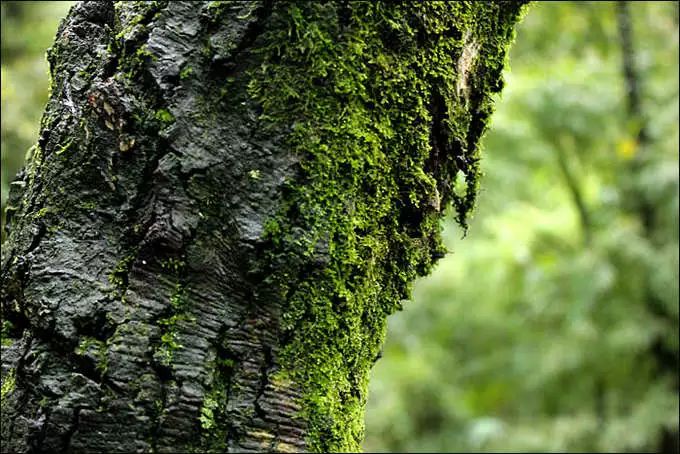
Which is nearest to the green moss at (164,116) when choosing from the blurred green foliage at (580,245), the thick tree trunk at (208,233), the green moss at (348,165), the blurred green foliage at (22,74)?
the thick tree trunk at (208,233)

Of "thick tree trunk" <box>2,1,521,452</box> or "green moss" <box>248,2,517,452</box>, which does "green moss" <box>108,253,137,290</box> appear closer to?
"thick tree trunk" <box>2,1,521,452</box>

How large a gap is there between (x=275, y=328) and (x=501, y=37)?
80 cm

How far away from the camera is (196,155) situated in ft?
3.65

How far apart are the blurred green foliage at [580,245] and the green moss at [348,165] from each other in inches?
136

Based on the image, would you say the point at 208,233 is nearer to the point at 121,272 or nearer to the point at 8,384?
the point at 121,272

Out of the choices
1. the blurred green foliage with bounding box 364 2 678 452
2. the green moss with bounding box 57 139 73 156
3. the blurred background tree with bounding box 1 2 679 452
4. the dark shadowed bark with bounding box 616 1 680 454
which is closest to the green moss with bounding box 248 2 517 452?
the green moss with bounding box 57 139 73 156

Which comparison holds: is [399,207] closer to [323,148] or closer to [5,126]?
[323,148]

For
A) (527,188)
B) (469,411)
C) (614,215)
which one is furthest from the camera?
(469,411)

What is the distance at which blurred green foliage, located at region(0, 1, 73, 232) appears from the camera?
3.38m

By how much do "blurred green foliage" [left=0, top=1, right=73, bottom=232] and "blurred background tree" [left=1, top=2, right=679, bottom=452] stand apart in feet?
0.10

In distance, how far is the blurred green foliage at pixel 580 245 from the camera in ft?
18.0

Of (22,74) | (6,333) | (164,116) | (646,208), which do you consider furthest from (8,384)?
(646,208)

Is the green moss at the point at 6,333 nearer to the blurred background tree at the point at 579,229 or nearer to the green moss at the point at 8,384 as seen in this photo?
the green moss at the point at 8,384

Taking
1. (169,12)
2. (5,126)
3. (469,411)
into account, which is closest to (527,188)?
(469,411)
